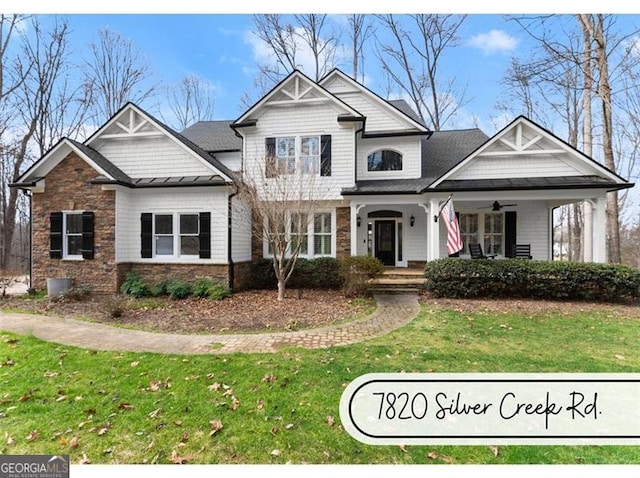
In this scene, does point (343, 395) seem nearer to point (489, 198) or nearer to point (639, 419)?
point (639, 419)

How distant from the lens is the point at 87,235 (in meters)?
9.53

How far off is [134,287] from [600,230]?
46.3 ft

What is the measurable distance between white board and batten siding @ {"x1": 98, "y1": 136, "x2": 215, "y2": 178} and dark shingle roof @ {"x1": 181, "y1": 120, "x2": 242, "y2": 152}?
9.54 feet

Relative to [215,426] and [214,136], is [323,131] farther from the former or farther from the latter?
[215,426]

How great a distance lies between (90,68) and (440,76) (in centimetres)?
2087

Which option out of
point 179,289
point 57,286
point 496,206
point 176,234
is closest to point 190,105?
point 176,234

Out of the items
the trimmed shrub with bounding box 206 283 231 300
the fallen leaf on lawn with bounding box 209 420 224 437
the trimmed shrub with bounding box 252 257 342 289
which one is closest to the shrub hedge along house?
the trimmed shrub with bounding box 206 283 231 300

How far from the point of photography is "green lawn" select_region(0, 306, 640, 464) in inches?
104

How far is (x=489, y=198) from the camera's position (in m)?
9.39

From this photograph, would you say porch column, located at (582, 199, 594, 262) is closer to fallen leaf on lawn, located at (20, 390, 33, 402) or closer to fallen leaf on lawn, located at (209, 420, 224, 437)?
fallen leaf on lawn, located at (209, 420, 224, 437)
